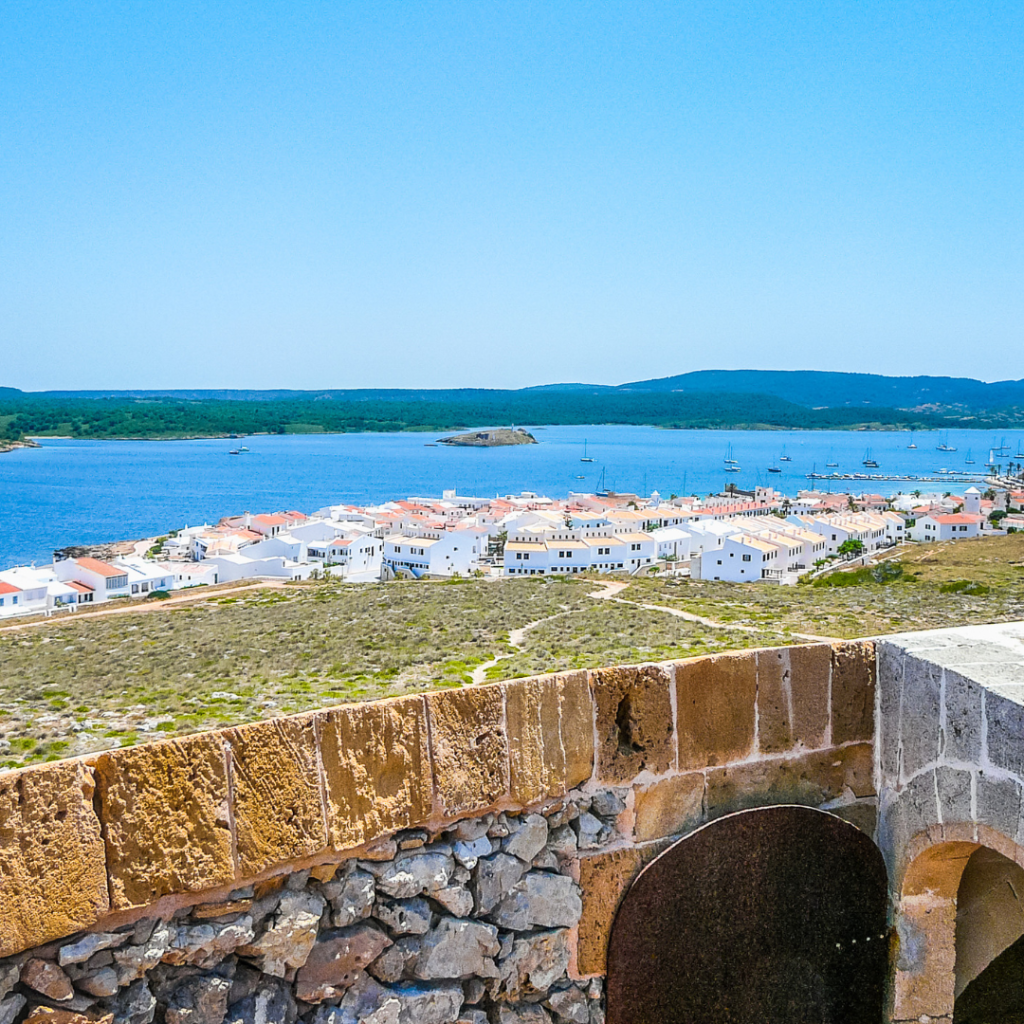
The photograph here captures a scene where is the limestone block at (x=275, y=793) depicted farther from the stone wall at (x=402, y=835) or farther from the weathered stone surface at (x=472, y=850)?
the weathered stone surface at (x=472, y=850)

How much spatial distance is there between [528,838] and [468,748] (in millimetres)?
332

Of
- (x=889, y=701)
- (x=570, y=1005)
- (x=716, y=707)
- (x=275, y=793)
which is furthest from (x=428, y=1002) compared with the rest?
(x=889, y=701)

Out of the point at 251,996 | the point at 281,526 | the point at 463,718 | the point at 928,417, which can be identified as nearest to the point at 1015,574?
the point at 463,718

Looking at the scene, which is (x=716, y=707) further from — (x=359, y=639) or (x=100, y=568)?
(x=100, y=568)

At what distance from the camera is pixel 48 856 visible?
6.55ft

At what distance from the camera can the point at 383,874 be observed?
243 centimetres

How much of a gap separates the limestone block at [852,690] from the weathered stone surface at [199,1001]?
2.00 m

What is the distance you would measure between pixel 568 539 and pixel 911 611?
36479 millimetres

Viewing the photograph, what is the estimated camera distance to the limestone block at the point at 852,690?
3.03 m

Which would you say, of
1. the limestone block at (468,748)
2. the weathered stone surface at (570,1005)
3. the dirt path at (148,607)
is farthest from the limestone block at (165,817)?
the dirt path at (148,607)

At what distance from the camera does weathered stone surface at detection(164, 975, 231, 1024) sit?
2125 mm

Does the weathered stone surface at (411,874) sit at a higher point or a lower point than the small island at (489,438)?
higher

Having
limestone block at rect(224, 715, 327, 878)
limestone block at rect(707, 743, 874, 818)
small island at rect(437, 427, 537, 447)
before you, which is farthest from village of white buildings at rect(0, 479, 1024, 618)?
small island at rect(437, 427, 537, 447)

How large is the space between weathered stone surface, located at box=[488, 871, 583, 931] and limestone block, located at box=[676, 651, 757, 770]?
1.70 feet
